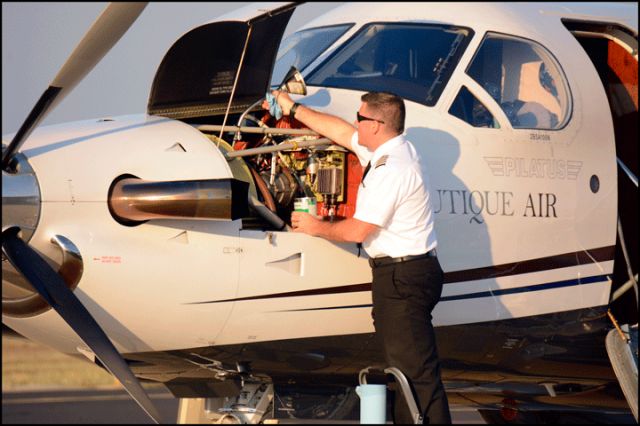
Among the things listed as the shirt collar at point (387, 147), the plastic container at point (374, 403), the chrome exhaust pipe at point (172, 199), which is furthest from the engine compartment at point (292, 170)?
the plastic container at point (374, 403)

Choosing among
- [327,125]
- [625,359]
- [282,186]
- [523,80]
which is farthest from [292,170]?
[625,359]

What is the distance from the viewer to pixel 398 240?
22.9ft

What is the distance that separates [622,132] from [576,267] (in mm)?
1877

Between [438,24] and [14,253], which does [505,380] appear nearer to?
[438,24]

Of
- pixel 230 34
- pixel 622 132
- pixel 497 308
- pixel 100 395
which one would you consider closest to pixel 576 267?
pixel 497 308

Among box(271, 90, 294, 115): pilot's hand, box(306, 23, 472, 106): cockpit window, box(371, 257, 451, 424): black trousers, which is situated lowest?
box(371, 257, 451, 424): black trousers

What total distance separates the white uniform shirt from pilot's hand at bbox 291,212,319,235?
258mm

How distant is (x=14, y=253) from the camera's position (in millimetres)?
6535

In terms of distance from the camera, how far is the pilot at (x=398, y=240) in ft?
22.5

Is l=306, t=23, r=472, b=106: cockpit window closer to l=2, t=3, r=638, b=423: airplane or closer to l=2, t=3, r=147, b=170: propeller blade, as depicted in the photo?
l=2, t=3, r=638, b=423: airplane

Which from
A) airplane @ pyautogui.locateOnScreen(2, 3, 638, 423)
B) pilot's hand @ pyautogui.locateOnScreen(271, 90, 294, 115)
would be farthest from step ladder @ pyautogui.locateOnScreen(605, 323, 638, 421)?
pilot's hand @ pyautogui.locateOnScreen(271, 90, 294, 115)

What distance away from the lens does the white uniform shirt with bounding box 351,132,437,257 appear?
6.88m

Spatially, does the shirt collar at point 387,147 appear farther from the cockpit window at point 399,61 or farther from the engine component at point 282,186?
the cockpit window at point 399,61

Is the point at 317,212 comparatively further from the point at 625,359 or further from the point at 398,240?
the point at 625,359
